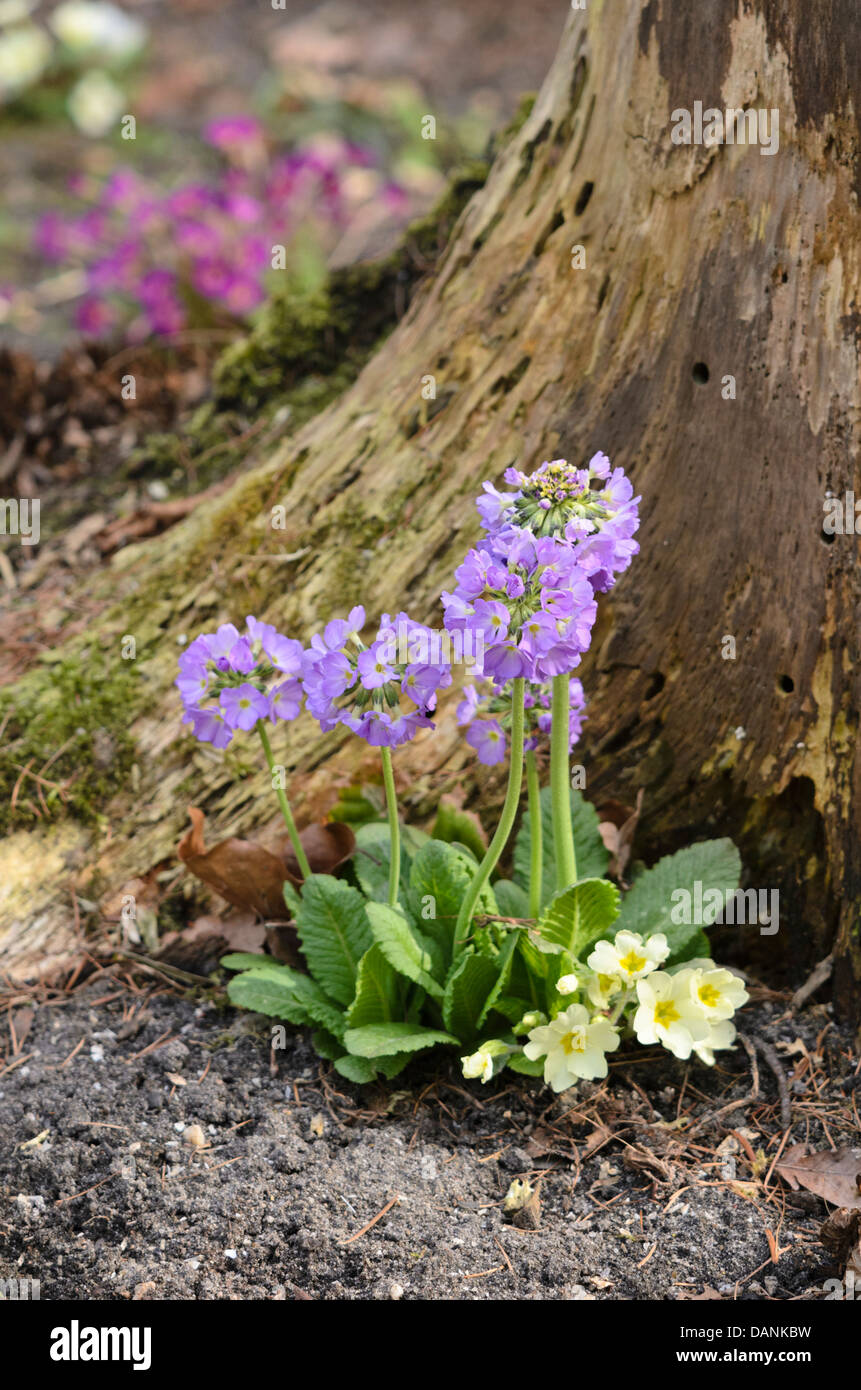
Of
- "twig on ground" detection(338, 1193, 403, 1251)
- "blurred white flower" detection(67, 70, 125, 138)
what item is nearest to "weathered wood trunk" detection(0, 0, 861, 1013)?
"twig on ground" detection(338, 1193, 403, 1251)

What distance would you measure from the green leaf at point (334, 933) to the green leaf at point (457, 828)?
12.3 inches

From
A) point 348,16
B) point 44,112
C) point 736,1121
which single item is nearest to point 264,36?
point 348,16

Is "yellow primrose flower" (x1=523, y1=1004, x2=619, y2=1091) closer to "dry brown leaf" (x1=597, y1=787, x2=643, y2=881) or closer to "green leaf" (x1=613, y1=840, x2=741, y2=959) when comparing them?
"green leaf" (x1=613, y1=840, x2=741, y2=959)

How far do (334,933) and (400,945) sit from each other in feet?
0.81

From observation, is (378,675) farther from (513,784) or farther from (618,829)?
(618,829)

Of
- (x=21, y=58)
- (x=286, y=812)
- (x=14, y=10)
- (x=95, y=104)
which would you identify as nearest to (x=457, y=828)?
(x=286, y=812)

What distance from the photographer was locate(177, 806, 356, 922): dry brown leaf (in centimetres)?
278

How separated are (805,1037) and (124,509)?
2.90 meters

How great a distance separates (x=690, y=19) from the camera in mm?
2557

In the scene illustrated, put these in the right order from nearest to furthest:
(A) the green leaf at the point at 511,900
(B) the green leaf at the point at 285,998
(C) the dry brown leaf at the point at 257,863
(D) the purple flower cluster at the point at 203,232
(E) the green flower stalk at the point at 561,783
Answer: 1. (E) the green flower stalk at the point at 561,783
2. (B) the green leaf at the point at 285,998
3. (A) the green leaf at the point at 511,900
4. (C) the dry brown leaf at the point at 257,863
5. (D) the purple flower cluster at the point at 203,232

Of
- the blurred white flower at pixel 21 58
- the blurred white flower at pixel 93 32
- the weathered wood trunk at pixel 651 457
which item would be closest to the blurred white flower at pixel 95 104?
the blurred white flower at pixel 93 32

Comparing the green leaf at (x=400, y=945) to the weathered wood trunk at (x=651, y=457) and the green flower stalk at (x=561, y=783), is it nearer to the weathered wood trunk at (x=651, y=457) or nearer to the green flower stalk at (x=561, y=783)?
the green flower stalk at (x=561, y=783)

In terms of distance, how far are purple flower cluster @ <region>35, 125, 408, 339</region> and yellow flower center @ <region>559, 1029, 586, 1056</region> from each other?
3942 millimetres

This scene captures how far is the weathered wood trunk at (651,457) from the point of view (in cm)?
254
